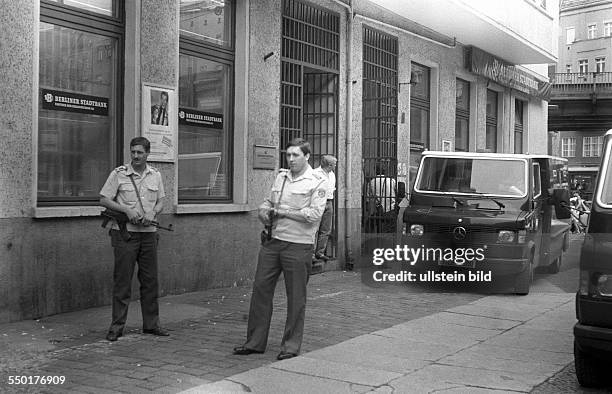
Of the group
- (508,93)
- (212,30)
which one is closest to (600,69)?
(508,93)

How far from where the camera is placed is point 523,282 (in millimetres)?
10078

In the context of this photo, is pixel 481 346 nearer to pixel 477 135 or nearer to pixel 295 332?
pixel 295 332

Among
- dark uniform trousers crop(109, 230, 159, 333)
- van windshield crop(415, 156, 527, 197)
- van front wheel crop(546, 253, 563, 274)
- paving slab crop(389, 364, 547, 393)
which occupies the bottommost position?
paving slab crop(389, 364, 547, 393)

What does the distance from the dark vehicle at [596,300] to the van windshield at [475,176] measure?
4818 millimetres

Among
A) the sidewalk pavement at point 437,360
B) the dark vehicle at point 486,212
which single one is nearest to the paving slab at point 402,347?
the sidewalk pavement at point 437,360

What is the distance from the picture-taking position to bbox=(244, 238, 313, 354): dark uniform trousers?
6441 mm

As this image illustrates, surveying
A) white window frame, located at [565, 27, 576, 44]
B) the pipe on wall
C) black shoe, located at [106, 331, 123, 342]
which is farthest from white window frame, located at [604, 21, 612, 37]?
black shoe, located at [106, 331, 123, 342]

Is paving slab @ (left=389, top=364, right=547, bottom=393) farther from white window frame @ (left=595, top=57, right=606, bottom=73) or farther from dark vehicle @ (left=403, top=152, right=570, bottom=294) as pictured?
white window frame @ (left=595, top=57, right=606, bottom=73)

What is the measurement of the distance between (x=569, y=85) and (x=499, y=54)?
20.7 metres

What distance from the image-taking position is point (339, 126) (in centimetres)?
1297

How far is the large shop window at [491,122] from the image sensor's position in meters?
20.2

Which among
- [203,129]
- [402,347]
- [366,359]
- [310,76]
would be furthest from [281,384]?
[310,76]

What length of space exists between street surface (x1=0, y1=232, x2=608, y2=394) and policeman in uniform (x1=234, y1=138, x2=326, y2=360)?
23cm

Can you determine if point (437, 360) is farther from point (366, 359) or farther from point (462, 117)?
point (462, 117)
